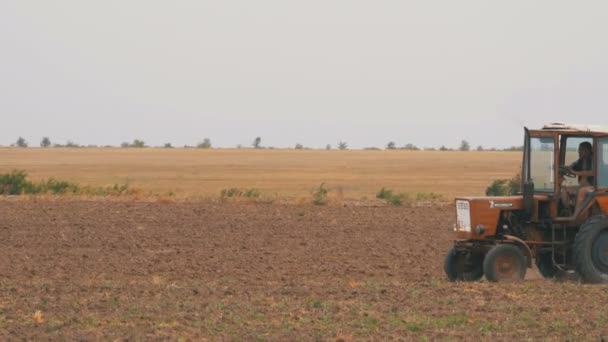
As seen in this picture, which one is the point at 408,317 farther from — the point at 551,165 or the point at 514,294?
the point at 551,165

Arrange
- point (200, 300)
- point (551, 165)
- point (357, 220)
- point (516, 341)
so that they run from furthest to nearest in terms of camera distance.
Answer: point (357, 220) < point (551, 165) < point (200, 300) < point (516, 341)

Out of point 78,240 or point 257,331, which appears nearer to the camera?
point 257,331

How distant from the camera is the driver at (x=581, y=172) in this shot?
52.3 ft

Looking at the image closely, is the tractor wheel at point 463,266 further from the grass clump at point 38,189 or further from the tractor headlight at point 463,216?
the grass clump at point 38,189

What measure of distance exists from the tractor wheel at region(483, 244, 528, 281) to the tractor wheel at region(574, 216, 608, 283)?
2.63ft

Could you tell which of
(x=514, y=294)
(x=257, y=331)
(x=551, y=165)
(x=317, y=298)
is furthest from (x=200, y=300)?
Answer: (x=551, y=165)

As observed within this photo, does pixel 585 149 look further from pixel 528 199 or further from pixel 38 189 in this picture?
pixel 38 189

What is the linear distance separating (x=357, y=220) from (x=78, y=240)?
781cm

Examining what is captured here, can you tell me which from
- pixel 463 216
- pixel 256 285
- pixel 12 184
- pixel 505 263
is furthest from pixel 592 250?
pixel 12 184

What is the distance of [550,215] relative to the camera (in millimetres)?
16094

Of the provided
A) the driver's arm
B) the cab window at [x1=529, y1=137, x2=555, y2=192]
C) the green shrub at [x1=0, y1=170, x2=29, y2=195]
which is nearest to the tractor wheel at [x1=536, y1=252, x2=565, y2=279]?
the cab window at [x1=529, y1=137, x2=555, y2=192]

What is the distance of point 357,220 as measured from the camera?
28.0 meters

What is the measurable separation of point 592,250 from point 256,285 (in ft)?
16.2

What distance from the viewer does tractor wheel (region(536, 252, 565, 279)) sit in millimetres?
16578
